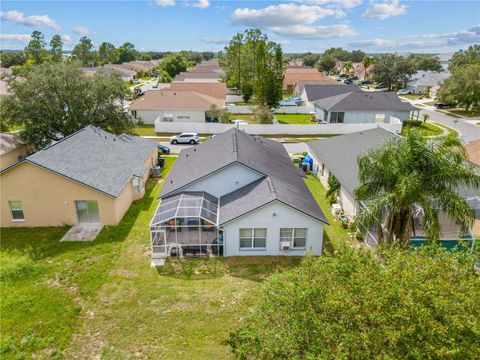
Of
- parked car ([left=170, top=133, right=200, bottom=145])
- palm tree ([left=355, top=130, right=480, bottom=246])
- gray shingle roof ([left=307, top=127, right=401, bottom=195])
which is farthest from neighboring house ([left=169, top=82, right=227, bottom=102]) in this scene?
palm tree ([left=355, top=130, right=480, bottom=246])

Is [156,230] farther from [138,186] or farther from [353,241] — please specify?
[353,241]

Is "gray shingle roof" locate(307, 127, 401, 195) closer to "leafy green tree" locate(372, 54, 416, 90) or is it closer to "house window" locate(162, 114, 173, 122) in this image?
"house window" locate(162, 114, 173, 122)

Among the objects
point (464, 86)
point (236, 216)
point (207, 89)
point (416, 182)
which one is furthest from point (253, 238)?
point (464, 86)

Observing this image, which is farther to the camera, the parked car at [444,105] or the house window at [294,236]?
the parked car at [444,105]

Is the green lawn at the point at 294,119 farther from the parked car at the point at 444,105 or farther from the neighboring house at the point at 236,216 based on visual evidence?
the neighboring house at the point at 236,216

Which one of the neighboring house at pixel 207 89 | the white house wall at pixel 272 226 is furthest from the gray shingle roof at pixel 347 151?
the neighboring house at pixel 207 89

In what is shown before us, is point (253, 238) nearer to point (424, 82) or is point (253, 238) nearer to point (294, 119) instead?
point (294, 119)
